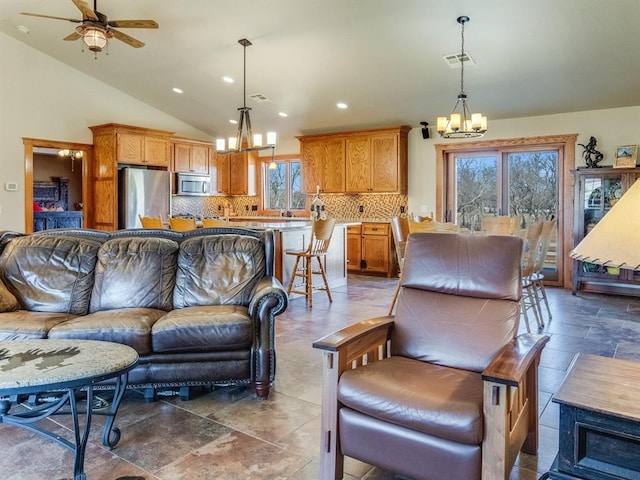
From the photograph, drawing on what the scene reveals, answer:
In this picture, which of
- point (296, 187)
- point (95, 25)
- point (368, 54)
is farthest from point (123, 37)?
point (296, 187)

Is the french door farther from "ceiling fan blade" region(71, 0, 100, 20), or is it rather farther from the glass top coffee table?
the glass top coffee table

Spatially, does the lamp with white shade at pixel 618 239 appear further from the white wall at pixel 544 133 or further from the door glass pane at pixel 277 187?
the door glass pane at pixel 277 187

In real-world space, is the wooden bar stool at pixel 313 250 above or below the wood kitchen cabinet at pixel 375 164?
below

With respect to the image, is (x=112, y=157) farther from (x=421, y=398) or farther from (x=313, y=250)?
(x=421, y=398)

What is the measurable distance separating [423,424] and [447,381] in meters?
0.29

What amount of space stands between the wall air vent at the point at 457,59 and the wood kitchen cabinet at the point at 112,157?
16.9ft

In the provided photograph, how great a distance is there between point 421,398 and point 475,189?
6393 millimetres

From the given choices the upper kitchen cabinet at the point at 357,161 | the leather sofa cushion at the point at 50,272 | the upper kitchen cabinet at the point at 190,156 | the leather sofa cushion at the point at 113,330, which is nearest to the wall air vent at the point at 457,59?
the upper kitchen cabinet at the point at 357,161

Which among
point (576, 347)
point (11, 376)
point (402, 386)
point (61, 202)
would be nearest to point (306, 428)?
point (402, 386)

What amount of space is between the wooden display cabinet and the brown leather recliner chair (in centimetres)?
474

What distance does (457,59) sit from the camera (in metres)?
5.40

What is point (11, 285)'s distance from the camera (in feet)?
10.6

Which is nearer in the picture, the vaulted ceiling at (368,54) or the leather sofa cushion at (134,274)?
the leather sofa cushion at (134,274)

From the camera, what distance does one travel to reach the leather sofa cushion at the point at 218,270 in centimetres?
329
